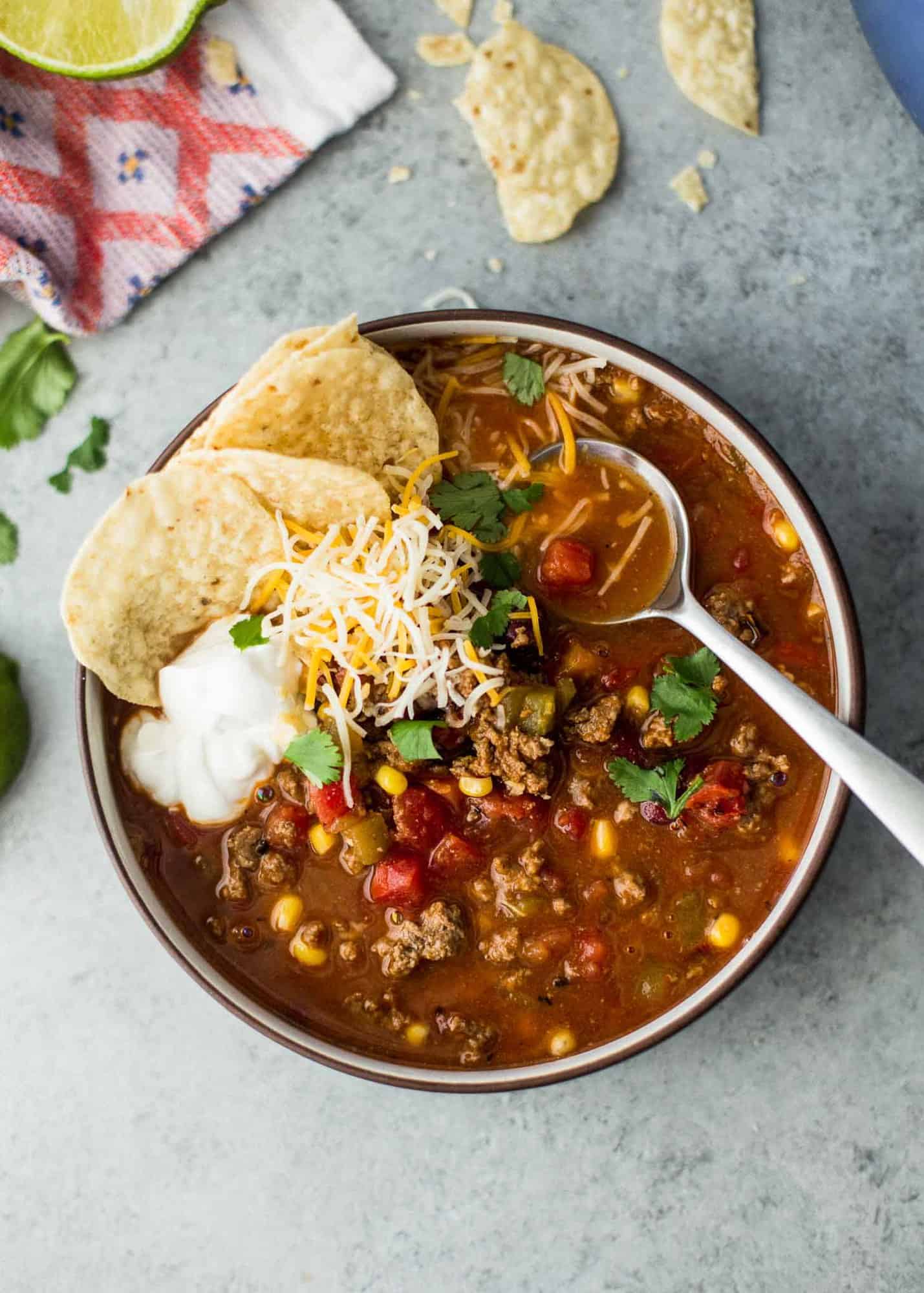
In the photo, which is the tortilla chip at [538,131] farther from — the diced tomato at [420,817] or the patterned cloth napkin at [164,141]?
the diced tomato at [420,817]

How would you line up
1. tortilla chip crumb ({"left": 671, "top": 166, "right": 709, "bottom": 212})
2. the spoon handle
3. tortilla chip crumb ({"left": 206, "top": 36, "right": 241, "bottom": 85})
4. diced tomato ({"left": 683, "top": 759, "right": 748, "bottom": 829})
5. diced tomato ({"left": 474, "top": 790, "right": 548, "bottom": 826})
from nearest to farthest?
the spoon handle → diced tomato ({"left": 683, "top": 759, "right": 748, "bottom": 829}) → diced tomato ({"left": 474, "top": 790, "right": 548, "bottom": 826}) → tortilla chip crumb ({"left": 671, "top": 166, "right": 709, "bottom": 212}) → tortilla chip crumb ({"left": 206, "top": 36, "right": 241, "bottom": 85})

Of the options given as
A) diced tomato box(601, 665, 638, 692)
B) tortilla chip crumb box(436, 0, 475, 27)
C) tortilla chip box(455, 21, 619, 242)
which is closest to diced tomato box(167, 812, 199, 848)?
diced tomato box(601, 665, 638, 692)

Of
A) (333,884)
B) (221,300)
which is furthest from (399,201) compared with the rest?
(333,884)

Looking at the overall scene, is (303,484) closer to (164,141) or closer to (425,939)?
(425,939)

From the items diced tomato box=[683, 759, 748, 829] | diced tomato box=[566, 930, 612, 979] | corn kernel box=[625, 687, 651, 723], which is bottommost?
diced tomato box=[566, 930, 612, 979]

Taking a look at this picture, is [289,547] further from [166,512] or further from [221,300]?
[221,300]

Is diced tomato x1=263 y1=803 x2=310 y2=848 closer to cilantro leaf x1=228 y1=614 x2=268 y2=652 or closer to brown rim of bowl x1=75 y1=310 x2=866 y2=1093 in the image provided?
brown rim of bowl x1=75 y1=310 x2=866 y2=1093

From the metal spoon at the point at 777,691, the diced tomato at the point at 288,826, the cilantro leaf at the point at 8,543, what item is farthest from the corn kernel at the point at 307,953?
the cilantro leaf at the point at 8,543

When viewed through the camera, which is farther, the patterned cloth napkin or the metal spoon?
the patterned cloth napkin
